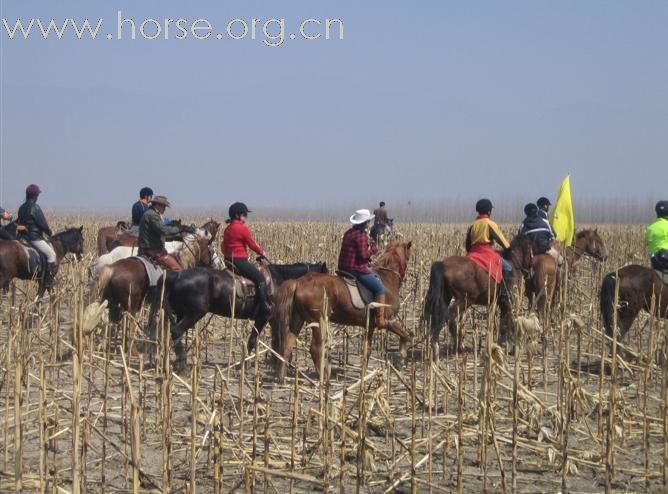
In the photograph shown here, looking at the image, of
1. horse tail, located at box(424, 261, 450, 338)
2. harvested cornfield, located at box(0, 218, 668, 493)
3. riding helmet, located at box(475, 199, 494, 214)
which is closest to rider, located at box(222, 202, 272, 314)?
horse tail, located at box(424, 261, 450, 338)

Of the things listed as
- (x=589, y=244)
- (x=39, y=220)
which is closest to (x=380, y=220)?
(x=589, y=244)

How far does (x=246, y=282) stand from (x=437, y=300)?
2.42 m

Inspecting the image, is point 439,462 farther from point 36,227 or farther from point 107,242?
point 107,242

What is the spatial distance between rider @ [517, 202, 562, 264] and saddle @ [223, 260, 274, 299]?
156 inches

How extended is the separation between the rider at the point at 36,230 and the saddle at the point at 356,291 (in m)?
6.64

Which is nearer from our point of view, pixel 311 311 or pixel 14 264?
pixel 311 311

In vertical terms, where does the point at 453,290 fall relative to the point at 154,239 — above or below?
below

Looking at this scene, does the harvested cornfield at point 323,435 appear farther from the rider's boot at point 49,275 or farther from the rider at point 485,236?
the rider's boot at point 49,275

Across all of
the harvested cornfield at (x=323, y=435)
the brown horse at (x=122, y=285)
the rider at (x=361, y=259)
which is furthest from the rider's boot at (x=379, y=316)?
the brown horse at (x=122, y=285)

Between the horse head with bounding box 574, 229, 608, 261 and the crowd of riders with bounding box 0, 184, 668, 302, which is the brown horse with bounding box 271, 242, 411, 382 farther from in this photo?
the horse head with bounding box 574, 229, 608, 261

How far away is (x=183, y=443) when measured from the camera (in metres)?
6.75

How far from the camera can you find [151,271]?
1213 cm

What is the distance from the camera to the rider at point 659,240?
1150 centimetres

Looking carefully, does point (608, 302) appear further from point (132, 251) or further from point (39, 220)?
point (39, 220)
